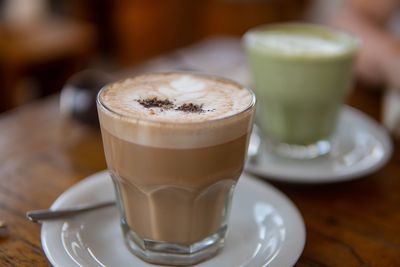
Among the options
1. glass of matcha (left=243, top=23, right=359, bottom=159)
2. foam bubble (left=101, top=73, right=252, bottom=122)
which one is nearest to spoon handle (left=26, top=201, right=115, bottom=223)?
foam bubble (left=101, top=73, right=252, bottom=122)

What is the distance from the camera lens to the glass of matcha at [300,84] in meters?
1.11

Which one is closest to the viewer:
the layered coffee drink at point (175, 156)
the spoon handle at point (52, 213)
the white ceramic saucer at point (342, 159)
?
the layered coffee drink at point (175, 156)

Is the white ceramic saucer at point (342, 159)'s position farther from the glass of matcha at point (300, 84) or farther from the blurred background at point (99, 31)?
the blurred background at point (99, 31)

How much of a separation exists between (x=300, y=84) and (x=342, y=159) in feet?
0.62

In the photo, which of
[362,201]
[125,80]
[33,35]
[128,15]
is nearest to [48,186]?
[125,80]

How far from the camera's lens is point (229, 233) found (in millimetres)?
839

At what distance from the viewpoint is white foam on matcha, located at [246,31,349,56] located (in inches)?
44.7

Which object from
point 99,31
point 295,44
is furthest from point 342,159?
point 99,31

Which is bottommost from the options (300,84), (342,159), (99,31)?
(99,31)

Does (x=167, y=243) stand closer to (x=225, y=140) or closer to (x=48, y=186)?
(x=225, y=140)

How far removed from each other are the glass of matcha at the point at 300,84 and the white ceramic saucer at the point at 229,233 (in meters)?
0.29

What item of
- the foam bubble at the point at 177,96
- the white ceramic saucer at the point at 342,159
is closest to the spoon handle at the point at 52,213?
the foam bubble at the point at 177,96

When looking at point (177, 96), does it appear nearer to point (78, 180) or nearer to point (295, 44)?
point (78, 180)

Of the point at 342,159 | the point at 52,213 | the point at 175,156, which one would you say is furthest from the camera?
the point at 342,159
